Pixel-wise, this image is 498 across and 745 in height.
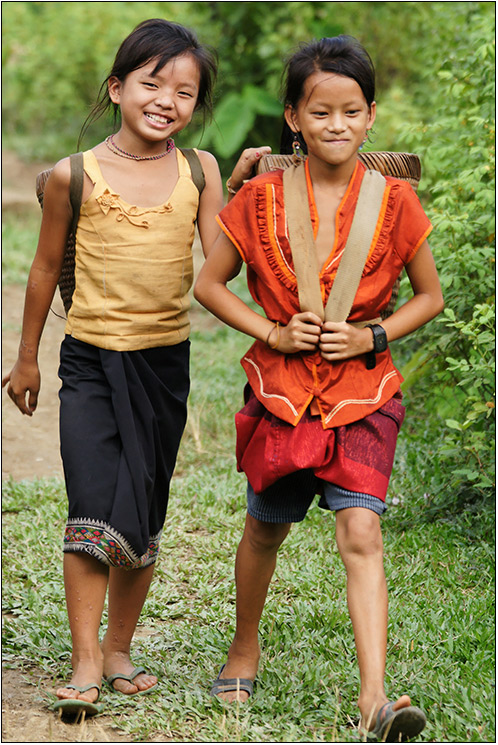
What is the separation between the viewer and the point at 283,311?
258cm

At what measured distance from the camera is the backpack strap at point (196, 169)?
2.85 meters

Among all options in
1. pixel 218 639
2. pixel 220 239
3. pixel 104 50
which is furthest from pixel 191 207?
pixel 104 50

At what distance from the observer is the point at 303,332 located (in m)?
2.49

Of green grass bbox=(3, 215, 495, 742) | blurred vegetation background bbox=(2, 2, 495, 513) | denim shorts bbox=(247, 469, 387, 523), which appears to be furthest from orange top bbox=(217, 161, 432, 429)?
green grass bbox=(3, 215, 495, 742)

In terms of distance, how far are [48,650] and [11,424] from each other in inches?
94.9

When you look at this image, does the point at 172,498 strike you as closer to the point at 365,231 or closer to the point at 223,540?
the point at 223,540

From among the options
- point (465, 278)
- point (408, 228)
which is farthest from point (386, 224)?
point (465, 278)

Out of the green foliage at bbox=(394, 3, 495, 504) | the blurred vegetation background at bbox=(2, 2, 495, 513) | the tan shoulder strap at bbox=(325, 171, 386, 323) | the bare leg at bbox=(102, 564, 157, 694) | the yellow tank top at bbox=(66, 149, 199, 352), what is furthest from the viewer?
the blurred vegetation background at bbox=(2, 2, 495, 513)

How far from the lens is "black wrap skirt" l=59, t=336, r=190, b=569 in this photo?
2.71 meters

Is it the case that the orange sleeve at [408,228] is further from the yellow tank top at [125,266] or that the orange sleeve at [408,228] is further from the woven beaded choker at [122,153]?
the woven beaded choker at [122,153]

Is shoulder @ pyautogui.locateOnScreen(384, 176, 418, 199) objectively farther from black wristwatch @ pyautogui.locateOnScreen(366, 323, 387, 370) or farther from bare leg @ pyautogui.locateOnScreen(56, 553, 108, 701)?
bare leg @ pyautogui.locateOnScreen(56, 553, 108, 701)

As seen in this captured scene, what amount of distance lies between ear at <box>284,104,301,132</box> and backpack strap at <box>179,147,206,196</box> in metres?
0.33

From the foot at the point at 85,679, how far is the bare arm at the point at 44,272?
0.75 metres

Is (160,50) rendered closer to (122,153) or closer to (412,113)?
(122,153)
